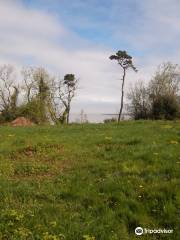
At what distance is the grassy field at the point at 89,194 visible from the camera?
298 inches

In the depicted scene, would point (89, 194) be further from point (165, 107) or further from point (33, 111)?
point (33, 111)

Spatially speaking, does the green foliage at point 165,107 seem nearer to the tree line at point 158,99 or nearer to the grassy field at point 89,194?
the tree line at point 158,99

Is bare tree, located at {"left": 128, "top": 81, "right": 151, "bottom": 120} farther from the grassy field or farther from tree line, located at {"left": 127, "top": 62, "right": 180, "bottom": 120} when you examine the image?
the grassy field

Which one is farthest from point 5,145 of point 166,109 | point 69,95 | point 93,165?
point 69,95

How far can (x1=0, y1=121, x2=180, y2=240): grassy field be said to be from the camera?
24.8 ft

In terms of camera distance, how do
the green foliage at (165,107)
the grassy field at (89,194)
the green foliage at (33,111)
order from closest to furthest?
1. the grassy field at (89,194)
2. the green foliage at (165,107)
3. the green foliage at (33,111)

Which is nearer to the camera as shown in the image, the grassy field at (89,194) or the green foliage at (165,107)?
the grassy field at (89,194)

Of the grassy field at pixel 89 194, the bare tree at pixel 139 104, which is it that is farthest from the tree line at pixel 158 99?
the grassy field at pixel 89 194

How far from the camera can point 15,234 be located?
23.6 ft

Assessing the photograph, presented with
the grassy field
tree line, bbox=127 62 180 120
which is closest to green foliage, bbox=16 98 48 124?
tree line, bbox=127 62 180 120

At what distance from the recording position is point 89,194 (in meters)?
9.16

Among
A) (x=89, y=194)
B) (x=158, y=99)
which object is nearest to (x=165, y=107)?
(x=158, y=99)

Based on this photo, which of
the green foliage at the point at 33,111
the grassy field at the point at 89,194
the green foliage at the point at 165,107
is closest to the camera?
the grassy field at the point at 89,194

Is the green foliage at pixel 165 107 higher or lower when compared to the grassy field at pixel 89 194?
higher
